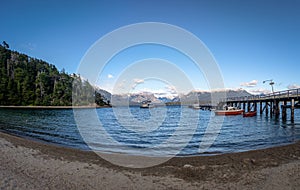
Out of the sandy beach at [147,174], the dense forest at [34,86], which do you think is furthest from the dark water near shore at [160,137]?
the dense forest at [34,86]

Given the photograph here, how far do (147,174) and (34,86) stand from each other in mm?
125504

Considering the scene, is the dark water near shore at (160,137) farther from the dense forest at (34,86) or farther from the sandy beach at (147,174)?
the dense forest at (34,86)

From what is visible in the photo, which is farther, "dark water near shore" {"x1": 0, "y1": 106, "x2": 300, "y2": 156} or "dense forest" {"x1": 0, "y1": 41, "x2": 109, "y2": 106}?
"dense forest" {"x1": 0, "y1": 41, "x2": 109, "y2": 106}

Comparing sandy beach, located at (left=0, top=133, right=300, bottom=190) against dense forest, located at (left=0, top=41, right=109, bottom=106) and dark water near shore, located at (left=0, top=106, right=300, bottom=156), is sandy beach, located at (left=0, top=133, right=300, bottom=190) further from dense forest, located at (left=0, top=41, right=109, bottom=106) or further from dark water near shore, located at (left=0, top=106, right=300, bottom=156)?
dense forest, located at (left=0, top=41, right=109, bottom=106)

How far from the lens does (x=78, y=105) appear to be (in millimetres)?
118750

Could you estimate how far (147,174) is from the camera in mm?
8398

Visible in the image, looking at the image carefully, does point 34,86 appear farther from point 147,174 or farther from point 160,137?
point 147,174

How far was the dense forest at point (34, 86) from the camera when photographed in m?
105

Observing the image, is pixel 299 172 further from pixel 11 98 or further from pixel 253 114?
pixel 11 98

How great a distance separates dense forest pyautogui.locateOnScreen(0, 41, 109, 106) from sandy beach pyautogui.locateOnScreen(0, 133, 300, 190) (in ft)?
270

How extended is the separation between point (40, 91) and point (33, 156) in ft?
375

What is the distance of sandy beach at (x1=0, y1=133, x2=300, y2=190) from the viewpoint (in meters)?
6.94

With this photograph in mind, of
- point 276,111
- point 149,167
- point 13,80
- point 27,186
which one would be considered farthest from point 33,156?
point 13,80

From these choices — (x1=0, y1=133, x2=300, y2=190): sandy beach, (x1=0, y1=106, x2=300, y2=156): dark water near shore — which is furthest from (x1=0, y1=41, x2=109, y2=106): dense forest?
(x1=0, y1=133, x2=300, y2=190): sandy beach
